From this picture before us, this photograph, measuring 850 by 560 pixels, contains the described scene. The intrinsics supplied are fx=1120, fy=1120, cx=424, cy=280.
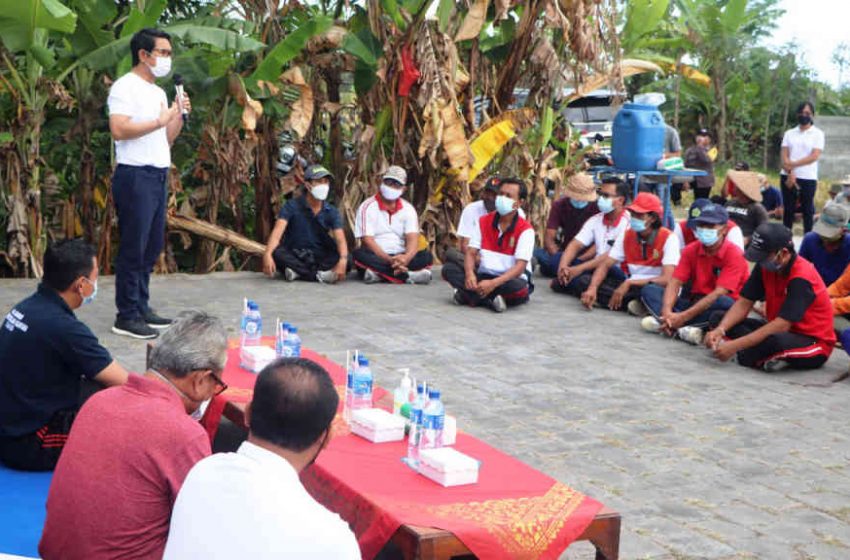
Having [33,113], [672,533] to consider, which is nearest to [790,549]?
[672,533]

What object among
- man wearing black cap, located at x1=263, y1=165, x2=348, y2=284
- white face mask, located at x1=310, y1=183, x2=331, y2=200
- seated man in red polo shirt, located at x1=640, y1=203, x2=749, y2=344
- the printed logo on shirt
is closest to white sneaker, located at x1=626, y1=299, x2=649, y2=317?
seated man in red polo shirt, located at x1=640, y1=203, x2=749, y2=344

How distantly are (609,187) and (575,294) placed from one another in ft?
3.62

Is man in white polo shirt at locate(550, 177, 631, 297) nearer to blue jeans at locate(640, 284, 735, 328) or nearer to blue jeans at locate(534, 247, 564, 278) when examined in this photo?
blue jeans at locate(534, 247, 564, 278)

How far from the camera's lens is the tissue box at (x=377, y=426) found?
4.61 meters

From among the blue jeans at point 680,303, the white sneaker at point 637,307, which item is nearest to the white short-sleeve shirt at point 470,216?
the white sneaker at point 637,307

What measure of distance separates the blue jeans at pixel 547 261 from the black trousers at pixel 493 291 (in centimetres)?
133

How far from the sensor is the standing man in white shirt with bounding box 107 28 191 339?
7.77 meters

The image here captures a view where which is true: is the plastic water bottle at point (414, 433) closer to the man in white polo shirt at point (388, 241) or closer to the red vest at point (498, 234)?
the red vest at point (498, 234)

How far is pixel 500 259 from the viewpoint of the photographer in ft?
33.5

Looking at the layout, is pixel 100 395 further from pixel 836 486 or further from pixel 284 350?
pixel 836 486

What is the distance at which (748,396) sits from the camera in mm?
7422

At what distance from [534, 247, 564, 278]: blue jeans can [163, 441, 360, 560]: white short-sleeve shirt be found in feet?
30.0

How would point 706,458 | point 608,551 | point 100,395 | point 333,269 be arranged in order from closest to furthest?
1. point 100,395
2. point 608,551
3. point 706,458
4. point 333,269

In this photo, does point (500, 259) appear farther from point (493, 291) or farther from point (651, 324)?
point (651, 324)
